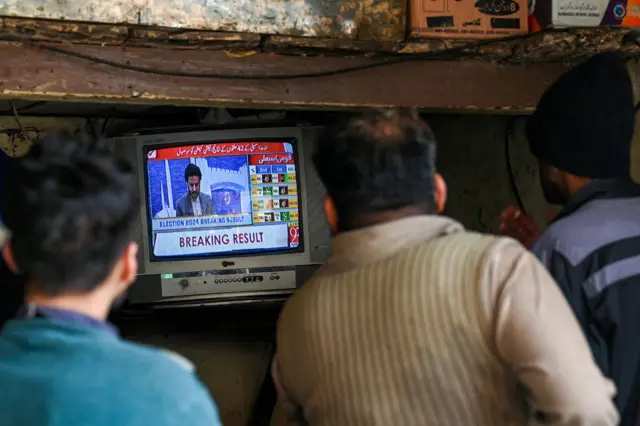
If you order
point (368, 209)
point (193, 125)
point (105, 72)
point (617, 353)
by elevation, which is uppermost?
point (105, 72)

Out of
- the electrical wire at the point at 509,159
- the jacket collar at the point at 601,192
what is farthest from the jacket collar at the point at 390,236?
the electrical wire at the point at 509,159

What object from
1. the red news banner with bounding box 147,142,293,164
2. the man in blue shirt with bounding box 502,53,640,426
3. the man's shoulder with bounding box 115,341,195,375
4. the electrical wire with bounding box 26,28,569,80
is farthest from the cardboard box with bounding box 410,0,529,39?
the man's shoulder with bounding box 115,341,195,375

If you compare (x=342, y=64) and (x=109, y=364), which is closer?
(x=109, y=364)

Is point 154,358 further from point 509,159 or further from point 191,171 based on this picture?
point 509,159

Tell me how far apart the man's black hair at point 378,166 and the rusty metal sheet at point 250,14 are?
0.79m

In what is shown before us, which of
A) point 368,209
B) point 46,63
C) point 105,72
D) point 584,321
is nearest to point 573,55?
point 584,321

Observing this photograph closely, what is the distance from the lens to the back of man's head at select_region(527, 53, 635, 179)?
1240mm

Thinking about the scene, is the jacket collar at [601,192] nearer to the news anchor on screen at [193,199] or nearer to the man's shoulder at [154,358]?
the man's shoulder at [154,358]

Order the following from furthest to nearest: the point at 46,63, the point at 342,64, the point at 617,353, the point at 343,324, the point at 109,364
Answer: the point at 342,64, the point at 46,63, the point at 617,353, the point at 343,324, the point at 109,364

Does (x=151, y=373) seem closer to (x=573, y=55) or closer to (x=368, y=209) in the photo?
(x=368, y=209)

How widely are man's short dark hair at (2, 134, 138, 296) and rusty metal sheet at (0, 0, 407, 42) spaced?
37.1 inches

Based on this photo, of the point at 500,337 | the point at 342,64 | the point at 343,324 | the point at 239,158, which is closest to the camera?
the point at 500,337

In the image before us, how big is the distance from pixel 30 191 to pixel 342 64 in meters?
1.20

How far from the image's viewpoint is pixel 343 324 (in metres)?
0.96
